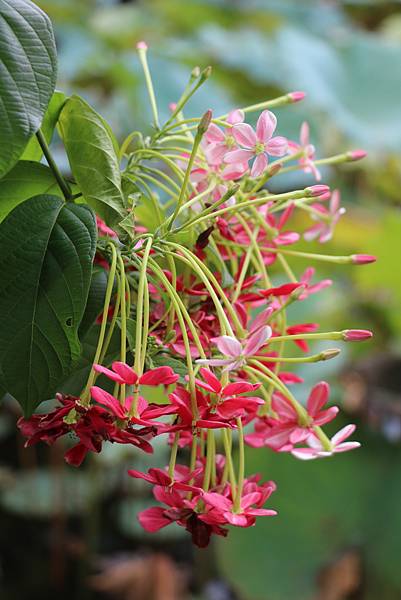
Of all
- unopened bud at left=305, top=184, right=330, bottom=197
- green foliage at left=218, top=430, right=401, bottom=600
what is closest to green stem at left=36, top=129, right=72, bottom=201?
unopened bud at left=305, top=184, right=330, bottom=197

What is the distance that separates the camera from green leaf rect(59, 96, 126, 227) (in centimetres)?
35

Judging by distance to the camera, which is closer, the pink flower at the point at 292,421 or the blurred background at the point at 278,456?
the pink flower at the point at 292,421

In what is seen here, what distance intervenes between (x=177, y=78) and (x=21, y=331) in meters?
1.65

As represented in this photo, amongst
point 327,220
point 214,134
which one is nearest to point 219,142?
point 214,134

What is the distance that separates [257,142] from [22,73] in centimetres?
10

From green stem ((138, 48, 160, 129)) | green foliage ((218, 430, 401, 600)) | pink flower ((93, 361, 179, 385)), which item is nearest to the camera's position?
pink flower ((93, 361, 179, 385))

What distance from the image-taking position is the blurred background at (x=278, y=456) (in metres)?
1.57

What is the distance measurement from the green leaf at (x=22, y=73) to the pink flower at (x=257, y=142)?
8 centimetres

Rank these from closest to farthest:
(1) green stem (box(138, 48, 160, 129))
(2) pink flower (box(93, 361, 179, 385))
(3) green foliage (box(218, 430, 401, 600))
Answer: (2) pink flower (box(93, 361, 179, 385))
(1) green stem (box(138, 48, 160, 129))
(3) green foliage (box(218, 430, 401, 600))

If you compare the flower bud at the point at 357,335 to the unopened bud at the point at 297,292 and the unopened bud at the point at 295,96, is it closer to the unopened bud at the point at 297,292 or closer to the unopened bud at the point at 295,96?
the unopened bud at the point at 297,292

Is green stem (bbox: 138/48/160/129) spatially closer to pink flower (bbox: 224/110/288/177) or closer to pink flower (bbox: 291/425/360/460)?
pink flower (bbox: 224/110/288/177)

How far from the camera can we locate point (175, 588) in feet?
5.16

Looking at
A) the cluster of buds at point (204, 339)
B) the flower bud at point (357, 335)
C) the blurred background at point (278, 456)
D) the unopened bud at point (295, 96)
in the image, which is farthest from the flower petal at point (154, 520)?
the blurred background at point (278, 456)

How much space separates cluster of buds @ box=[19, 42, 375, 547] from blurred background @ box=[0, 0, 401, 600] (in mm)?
1118
